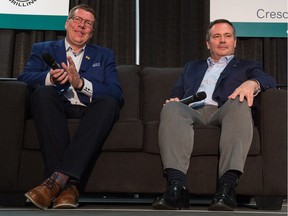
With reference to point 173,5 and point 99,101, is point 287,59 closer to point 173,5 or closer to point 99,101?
point 173,5

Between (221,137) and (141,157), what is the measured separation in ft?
A: 1.27

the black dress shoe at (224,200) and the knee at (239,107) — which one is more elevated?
the knee at (239,107)

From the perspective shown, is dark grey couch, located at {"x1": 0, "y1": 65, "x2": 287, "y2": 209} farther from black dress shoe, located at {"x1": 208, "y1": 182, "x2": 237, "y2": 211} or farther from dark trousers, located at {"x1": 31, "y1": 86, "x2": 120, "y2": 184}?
black dress shoe, located at {"x1": 208, "y1": 182, "x2": 237, "y2": 211}

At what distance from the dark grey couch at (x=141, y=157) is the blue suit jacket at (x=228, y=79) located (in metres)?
0.16

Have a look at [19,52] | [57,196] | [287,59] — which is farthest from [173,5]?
[57,196]

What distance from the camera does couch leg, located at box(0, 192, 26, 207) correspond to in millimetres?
1989

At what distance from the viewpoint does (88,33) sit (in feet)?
7.80

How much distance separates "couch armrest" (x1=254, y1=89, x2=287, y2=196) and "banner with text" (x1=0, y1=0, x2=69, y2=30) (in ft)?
5.89

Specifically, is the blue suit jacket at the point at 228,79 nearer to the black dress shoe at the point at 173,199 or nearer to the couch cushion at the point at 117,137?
the couch cushion at the point at 117,137

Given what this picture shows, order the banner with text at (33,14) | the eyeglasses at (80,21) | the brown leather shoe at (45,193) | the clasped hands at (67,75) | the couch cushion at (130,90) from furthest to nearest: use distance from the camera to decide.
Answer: the banner with text at (33,14) < the couch cushion at (130,90) < the eyeglasses at (80,21) < the clasped hands at (67,75) < the brown leather shoe at (45,193)

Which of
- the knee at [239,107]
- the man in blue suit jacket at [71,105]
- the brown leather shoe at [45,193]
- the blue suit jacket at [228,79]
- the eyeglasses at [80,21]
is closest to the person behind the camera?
the brown leather shoe at [45,193]

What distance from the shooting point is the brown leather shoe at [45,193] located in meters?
1.65

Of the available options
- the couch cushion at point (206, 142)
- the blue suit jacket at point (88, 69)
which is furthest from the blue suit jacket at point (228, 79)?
the blue suit jacket at point (88, 69)

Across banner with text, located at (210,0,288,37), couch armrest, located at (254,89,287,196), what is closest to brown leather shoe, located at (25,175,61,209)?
couch armrest, located at (254,89,287,196)
